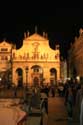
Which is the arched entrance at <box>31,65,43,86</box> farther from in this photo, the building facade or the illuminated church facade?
the building facade

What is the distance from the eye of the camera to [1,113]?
7.17 meters

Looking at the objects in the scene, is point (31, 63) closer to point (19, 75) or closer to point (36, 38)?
point (19, 75)

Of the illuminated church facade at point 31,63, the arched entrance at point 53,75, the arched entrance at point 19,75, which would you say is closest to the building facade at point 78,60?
the illuminated church facade at point 31,63

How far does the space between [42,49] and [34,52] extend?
6.95 feet

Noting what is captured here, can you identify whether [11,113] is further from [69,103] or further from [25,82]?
[25,82]

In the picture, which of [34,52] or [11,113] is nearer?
[11,113]

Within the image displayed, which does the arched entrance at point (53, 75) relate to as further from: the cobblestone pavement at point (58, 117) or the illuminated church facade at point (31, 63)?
the cobblestone pavement at point (58, 117)

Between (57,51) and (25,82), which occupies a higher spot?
(57,51)

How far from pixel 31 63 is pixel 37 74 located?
122 inches

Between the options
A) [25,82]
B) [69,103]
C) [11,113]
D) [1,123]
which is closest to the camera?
[1,123]

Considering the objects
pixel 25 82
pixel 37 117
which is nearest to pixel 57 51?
pixel 25 82

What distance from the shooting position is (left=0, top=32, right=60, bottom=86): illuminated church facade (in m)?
106

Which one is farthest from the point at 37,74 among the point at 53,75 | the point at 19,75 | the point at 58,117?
the point at 58,117

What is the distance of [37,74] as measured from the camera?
108 m
